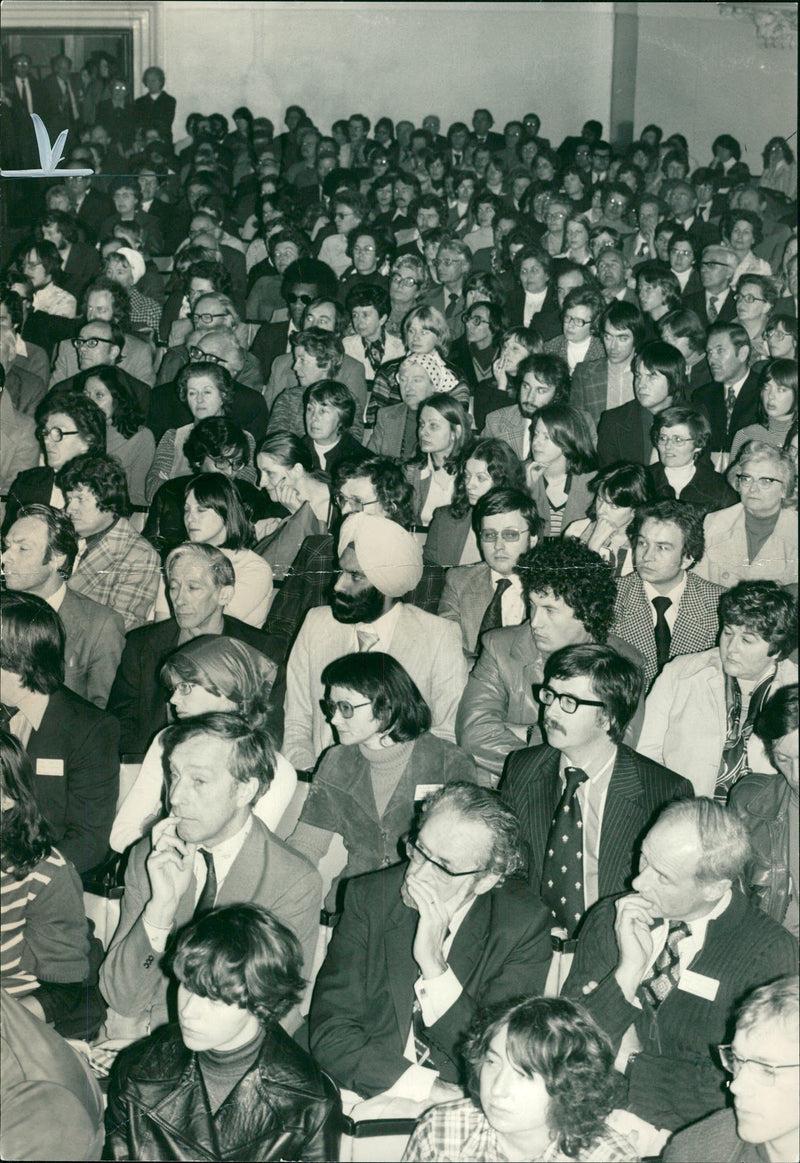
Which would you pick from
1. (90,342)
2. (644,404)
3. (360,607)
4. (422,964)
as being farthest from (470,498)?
(90,342)

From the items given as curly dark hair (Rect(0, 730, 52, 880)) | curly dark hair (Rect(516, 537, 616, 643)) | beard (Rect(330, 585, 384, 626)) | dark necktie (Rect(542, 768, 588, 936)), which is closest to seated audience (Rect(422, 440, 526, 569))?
beard (Rect(330, 585, 384, 626))

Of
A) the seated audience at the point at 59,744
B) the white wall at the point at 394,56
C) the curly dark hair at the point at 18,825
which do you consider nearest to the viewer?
the curly dark hair at the point at 18,825

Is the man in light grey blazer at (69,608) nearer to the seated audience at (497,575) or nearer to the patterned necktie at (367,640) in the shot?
the patterned necktie at (367,640)

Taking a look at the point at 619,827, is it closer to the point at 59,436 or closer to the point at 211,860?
the point at 211,860

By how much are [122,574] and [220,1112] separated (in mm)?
1589

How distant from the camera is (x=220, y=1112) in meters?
1.93

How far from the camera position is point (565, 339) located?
15.4 feet

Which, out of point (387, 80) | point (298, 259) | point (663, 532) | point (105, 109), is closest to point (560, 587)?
point (663, 532)

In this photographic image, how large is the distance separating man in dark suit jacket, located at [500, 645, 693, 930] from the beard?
664 mm

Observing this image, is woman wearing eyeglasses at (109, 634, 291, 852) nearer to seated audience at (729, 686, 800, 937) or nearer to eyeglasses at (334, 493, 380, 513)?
eyeglasses at (334, 493, 380, 513)

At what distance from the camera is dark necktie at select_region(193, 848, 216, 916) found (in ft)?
7.76

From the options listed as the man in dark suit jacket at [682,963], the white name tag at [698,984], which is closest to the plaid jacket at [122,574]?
the man in dark suit jacket at [682,963]

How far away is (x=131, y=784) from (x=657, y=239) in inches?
170

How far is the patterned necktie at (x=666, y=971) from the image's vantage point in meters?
2.15
